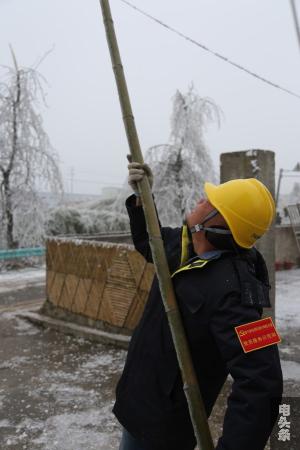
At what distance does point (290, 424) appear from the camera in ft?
12.6

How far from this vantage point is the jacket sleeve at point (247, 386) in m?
1.41

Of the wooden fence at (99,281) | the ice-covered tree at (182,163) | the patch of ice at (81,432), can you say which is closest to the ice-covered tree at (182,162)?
the ice-covered tree at (182,163)

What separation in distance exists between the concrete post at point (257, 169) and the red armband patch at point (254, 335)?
3838 millimetres

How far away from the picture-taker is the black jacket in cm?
142

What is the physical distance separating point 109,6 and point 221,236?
3.38 ft

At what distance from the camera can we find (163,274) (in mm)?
1762

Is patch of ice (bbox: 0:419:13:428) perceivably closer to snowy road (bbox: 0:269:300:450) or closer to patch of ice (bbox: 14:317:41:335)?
snowy road (bbox: 0:269:300:450)

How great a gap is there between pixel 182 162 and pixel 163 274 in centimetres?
1462

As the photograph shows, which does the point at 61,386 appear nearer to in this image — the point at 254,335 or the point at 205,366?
the point at 205,366

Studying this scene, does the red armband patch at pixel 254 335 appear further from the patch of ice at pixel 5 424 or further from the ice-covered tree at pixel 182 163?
the ice-covered tree at pixel 182 163

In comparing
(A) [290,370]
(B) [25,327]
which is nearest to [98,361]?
(B) [25,327]

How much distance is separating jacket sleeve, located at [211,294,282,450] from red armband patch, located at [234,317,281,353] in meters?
0.02

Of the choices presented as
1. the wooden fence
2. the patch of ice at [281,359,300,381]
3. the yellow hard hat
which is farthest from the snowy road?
the yellow hard hat

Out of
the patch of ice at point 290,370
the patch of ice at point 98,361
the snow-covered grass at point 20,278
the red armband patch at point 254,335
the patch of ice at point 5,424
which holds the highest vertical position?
the red armband patch at point 254,335
